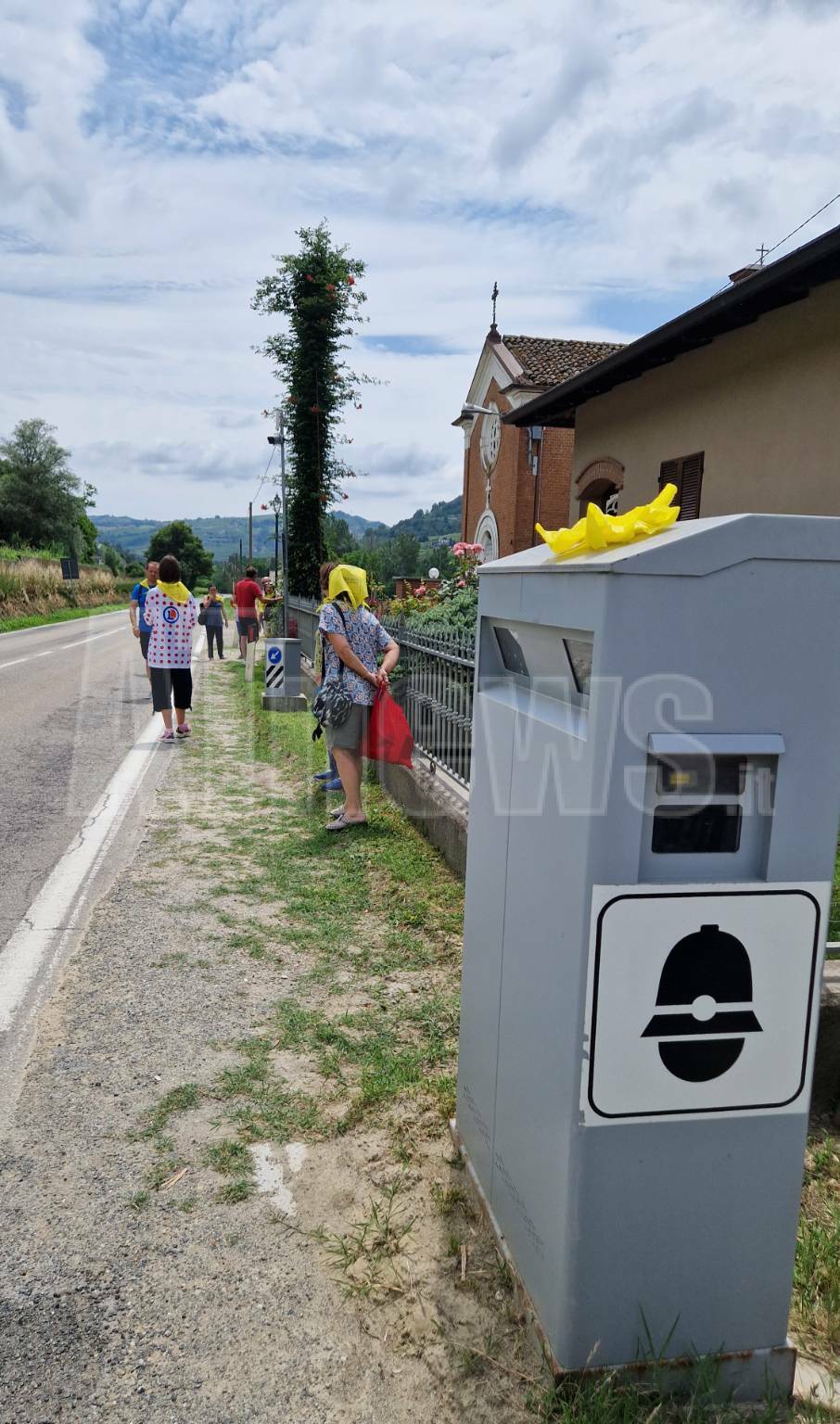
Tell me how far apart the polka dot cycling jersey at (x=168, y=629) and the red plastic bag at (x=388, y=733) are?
151 inches

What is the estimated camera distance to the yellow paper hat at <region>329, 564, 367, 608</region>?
5785 millimetres

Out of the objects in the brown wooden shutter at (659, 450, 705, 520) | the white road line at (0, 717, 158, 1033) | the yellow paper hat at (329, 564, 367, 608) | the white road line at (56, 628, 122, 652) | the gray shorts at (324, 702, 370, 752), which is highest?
the brown wooden shutter at (659, 450, 705, 520)

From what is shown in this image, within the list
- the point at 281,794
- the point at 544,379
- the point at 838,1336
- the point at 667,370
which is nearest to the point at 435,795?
the point at 281,794

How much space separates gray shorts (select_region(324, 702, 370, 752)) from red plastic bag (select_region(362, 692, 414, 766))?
0.04 m

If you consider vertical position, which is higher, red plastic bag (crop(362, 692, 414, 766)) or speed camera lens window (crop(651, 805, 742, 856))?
speed camera lens window (crop(651, 805, 742, 856))

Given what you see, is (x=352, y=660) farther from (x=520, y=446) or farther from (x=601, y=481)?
(x=520, y=446)

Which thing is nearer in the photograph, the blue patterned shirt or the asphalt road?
the asphalt road

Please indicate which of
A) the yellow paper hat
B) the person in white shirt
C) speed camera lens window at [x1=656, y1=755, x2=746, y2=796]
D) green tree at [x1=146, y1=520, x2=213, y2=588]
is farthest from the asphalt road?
green tree at [x1=146, y1=520, x2=213, y2=588]

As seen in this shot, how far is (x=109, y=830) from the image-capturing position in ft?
19.9

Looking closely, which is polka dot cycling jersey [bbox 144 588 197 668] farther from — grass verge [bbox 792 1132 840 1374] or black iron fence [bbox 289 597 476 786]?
grass verge [bbox 792 1132 840 1374]

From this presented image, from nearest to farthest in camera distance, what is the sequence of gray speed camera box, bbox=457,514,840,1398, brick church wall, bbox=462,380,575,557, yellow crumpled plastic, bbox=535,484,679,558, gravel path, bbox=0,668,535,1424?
gray speed camera box, bbox=457,514,840,1398
yellow crumpled plastic, bbox=535,484,679,558
gravel path, bbox=0,668,535,1424
brick church wall, bbox=462,380,575,557

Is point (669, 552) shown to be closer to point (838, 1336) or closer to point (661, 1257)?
point (661, 1257)

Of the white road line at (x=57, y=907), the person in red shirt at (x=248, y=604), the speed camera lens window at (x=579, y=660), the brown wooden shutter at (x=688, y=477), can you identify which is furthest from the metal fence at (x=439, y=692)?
the person in red shirt at (x=248, y=604)

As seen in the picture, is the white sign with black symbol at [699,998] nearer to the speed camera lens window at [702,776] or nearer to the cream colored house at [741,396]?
the speed camera lens window at [702,776]
